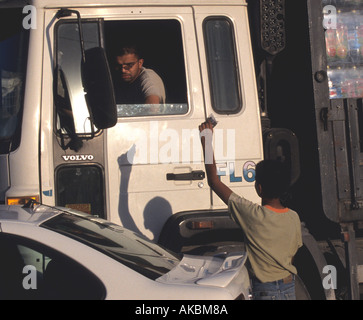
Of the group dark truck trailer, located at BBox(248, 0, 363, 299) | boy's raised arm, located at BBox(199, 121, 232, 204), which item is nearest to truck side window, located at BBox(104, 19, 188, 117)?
boy's raised arm, located at BBox(199, 121, 232, 204)

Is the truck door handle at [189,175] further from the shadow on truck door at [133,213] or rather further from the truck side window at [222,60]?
the truck side window at [222,60]

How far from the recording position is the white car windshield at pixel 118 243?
3523mm

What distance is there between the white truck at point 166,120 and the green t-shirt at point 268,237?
907mm

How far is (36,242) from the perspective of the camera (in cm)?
338

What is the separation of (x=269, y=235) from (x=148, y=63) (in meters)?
1.90

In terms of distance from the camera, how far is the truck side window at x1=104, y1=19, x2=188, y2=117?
5.18 metres

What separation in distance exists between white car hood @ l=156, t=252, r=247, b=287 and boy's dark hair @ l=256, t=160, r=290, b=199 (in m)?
0.43

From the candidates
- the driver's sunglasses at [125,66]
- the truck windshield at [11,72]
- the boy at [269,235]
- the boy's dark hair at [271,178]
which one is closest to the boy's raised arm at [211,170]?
the boy at [269,235]

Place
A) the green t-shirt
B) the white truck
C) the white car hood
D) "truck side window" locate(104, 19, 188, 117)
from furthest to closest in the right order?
"truck side window" locate(104, 19, 188, 117) < the white truck < the green t-shirt < the white car hood

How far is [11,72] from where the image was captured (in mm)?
5074

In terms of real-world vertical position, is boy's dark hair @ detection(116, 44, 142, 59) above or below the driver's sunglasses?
above

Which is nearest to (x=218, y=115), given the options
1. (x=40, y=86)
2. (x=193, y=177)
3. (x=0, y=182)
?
(x=193, y=177)

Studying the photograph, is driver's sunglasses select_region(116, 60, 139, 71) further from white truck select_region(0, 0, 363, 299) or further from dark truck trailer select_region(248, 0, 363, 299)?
dark truck trailer select_region(248, 0, 363, 299)

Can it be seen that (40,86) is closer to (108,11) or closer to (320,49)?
(108,11)
